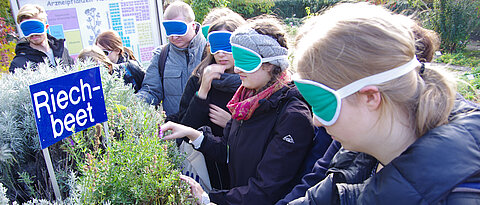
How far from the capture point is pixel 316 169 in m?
1.75

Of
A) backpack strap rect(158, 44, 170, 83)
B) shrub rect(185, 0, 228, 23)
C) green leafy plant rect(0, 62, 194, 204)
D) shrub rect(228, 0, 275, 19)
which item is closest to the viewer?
green leafy plant rect(0, 62, 194, 204)

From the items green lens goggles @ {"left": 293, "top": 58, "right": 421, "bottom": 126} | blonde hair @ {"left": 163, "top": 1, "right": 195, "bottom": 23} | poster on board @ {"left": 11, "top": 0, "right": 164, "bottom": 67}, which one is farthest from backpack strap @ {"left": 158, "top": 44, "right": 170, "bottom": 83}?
green lens goggles @ {"left": 293, "top": 58, "right": 421, "bottom": 126}

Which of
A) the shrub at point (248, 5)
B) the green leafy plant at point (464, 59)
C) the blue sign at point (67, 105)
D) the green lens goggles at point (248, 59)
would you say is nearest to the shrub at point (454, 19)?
the green leafy plant at point (464, 59)

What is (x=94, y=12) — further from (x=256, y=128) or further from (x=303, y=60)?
(x=303, y=60)

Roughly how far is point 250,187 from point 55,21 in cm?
456

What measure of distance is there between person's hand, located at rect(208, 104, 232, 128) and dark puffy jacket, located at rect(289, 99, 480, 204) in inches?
65.4

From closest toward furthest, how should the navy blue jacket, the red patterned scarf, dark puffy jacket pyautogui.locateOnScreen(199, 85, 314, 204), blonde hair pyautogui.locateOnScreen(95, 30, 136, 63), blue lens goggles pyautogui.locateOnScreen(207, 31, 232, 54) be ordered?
1. the navy blue jacket
2. dark puffy jacket pyautogui.locateOnScreen(199, 85, 314, 204)
3. the red patterned scarf
4. blue lens goggles pyautogui.locateOnScreen(207, 31, 232, 54)
5. blonde hair pyautogui.locateOnScreen(95, 30, 136, 63)

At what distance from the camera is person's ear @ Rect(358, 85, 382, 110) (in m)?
1.12

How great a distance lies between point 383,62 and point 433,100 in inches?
9.1

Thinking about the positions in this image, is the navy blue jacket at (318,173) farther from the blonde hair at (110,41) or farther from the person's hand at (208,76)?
the blonde hair at (110,41)

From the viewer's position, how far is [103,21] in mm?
5070

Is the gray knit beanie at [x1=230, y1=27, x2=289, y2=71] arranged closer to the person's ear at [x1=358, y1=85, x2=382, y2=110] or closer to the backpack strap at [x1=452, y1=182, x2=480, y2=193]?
the person's ear at [x1=358, y1=85, x2=382, y2=110]

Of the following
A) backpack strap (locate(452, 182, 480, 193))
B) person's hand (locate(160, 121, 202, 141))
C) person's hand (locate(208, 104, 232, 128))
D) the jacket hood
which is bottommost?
person's hand (locate(208, 104, 232, 128))

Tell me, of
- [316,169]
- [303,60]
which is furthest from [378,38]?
[316,169]
